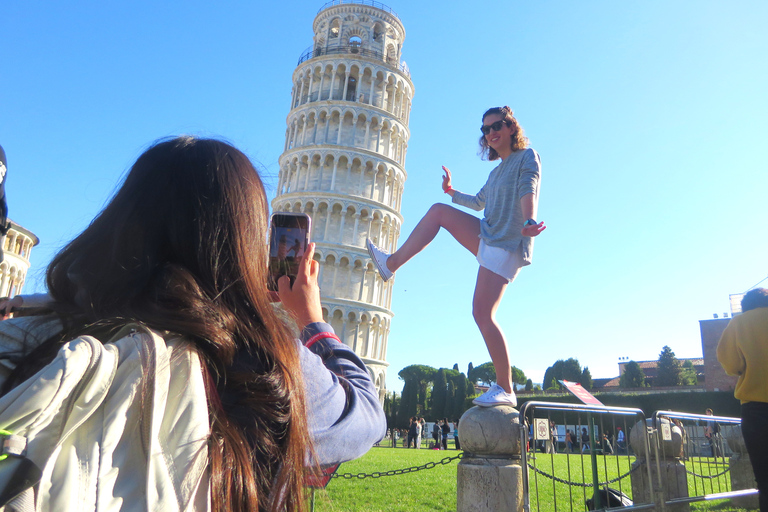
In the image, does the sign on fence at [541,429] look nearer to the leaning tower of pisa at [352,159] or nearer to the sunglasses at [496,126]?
the sunglasses at [496,126]

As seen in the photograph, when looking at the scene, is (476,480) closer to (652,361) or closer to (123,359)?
(123,359)

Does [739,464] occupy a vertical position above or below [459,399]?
below

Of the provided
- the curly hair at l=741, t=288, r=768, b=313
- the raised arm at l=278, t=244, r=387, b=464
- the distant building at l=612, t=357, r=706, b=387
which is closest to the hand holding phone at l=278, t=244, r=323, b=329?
the raised arm at l=278, t=244, r=387, b=464

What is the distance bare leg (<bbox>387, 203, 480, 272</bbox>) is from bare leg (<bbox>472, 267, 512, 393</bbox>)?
33 cm

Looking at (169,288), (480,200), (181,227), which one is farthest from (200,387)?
(480,200)

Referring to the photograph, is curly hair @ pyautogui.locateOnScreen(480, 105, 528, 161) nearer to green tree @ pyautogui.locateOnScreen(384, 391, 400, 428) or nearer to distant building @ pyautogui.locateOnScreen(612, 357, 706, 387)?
green tree @ pyautogui.locateOnScreen(384, 391, 400, 428)

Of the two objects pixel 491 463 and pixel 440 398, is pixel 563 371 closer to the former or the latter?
pixel 440 398

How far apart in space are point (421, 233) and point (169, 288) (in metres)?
3.27

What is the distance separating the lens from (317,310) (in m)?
1.58

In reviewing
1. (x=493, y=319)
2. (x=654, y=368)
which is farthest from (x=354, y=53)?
(x=654, y=368)

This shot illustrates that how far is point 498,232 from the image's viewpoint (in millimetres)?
4215

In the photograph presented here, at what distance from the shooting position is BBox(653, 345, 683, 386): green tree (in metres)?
56.0

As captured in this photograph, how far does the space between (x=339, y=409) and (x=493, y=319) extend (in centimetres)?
299

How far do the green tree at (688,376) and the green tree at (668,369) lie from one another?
45 cm
